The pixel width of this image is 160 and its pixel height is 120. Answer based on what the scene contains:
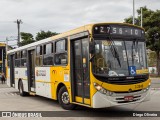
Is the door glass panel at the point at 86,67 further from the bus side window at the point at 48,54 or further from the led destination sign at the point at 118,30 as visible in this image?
the bus side window at the point at 48,54

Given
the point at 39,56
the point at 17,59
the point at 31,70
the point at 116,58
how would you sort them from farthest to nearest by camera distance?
the point at 17,59, the point at 31,70, the point at 39,56, the point at 116,58

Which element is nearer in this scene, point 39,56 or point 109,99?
point 109,99

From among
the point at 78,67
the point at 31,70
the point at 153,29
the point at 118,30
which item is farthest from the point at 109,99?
the point at 153,29

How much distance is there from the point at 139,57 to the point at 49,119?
3.60 m

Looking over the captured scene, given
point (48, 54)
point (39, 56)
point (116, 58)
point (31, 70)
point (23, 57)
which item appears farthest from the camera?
point (23, 57)

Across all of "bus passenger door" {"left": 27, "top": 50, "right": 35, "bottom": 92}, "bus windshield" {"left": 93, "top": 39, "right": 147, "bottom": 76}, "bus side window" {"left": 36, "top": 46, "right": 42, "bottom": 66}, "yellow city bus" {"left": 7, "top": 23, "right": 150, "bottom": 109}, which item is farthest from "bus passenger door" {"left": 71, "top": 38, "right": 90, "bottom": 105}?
"bus passenger door" {"left": 27, "top": 50, "right": 35, "bottom": 92}

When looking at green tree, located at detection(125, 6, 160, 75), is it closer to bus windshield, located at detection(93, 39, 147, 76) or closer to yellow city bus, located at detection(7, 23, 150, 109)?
yellow city bus, located at detection(7, 23, 150, 109)

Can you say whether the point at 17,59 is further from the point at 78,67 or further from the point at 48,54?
the point at 78,67

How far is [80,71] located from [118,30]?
6.24 feet

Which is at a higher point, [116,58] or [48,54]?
[48,54]

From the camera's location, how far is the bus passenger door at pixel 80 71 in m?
10.2

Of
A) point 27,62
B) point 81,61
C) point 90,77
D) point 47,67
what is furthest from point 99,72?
point 27,62

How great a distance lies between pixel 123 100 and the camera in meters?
9.81

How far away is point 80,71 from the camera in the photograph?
10.6 metres
